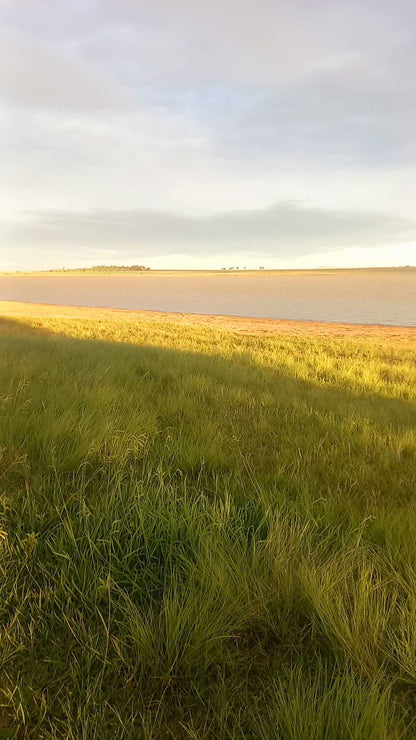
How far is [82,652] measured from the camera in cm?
132

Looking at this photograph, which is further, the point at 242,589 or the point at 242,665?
Answer: the point at 242,589

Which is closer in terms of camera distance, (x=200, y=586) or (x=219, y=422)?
(x=200, y=586)

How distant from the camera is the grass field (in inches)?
46.0

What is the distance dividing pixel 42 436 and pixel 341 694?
243 cm

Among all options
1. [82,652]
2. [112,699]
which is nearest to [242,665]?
[112,699]

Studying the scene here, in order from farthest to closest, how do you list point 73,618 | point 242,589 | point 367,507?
point 367,507 < point 242,589 < point 73,618

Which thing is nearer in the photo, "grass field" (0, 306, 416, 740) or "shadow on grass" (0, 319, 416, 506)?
"grass field" (0, 306, 416, 740)

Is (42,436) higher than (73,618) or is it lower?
higher

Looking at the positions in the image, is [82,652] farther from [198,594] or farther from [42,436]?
[42,436]

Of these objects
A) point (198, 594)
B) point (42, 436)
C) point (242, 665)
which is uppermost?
point (42, 436)

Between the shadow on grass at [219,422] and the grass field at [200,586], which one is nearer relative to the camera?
the grass field at [200,586]

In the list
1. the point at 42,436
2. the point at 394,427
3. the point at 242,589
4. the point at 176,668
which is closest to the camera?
the point at 176,668

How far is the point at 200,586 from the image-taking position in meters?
1.60

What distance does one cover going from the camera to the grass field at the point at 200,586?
1.17 m
